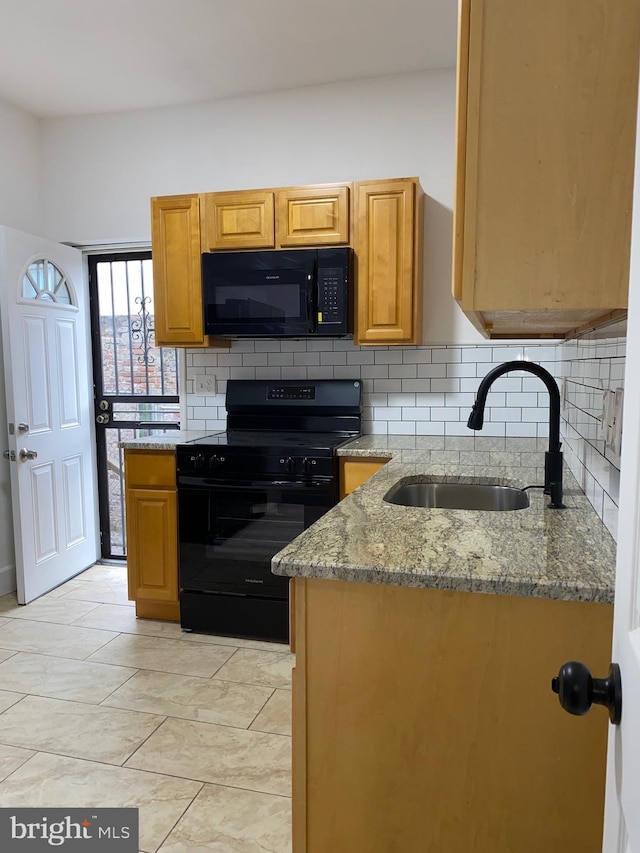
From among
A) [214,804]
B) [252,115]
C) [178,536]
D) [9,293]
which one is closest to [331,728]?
[214,804]

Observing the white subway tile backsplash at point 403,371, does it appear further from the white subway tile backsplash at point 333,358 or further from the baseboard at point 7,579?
the baseboard at point 7,579

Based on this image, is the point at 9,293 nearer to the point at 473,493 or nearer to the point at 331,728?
the point at 473,493

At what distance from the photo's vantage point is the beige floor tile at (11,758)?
2.03 metres

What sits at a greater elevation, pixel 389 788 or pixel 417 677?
pixel 417 677

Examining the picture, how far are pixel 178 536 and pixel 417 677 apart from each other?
207 centimetres

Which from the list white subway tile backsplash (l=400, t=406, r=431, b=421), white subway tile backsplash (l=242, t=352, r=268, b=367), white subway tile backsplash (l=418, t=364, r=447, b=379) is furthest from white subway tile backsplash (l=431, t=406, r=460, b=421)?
white subway tile backsplash (l=242, t=352, r=268, b=367)

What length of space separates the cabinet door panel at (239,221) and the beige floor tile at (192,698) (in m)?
2.05

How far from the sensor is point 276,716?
2.34 metres

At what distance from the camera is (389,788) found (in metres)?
1.26

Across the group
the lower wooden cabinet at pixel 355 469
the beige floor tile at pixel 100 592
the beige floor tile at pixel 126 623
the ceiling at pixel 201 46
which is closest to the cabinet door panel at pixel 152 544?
the beige floor tile at pixel 126 623

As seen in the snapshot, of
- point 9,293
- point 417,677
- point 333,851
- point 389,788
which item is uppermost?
point 9,293

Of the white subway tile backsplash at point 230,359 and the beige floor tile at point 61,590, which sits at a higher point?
the white subway tile backsplash at point 230,359

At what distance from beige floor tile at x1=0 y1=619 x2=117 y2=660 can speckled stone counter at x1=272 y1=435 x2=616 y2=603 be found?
1.80 m

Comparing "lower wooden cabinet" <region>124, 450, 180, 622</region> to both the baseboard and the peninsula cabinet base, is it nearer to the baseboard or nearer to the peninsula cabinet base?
the baseboard
